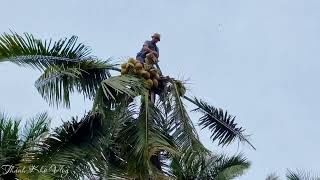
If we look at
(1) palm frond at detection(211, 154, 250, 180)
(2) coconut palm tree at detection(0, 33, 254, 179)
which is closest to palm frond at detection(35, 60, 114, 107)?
(2) coconut palm tree at detection(0, 33, 254, 179)

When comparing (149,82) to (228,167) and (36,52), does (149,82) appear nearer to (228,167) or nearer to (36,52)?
(36,52)

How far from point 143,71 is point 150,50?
32.2 inches

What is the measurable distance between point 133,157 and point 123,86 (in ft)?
3.01

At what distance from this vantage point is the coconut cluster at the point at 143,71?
9.51 m

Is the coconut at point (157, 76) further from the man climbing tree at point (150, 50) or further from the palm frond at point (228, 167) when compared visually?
the palm frond at point (228, 167)

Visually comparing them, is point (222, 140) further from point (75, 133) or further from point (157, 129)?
point (75, 133)

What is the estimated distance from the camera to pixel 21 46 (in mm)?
8742

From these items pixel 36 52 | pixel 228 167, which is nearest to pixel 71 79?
pixel 36 52

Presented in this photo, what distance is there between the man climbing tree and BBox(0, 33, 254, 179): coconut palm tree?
451mm

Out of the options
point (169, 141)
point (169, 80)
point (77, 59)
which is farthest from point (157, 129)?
point (77, 59)

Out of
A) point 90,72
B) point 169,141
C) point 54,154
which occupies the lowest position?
point 54,154

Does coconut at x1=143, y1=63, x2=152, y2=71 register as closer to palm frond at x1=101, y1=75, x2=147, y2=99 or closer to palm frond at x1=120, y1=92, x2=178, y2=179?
palm frond at x1=101, y1=75, x2=147, y2=99

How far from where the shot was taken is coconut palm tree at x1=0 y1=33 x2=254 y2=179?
333 inches

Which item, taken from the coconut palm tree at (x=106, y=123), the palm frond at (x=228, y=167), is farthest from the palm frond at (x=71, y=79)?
the palm frond at (x=228, y=167)
